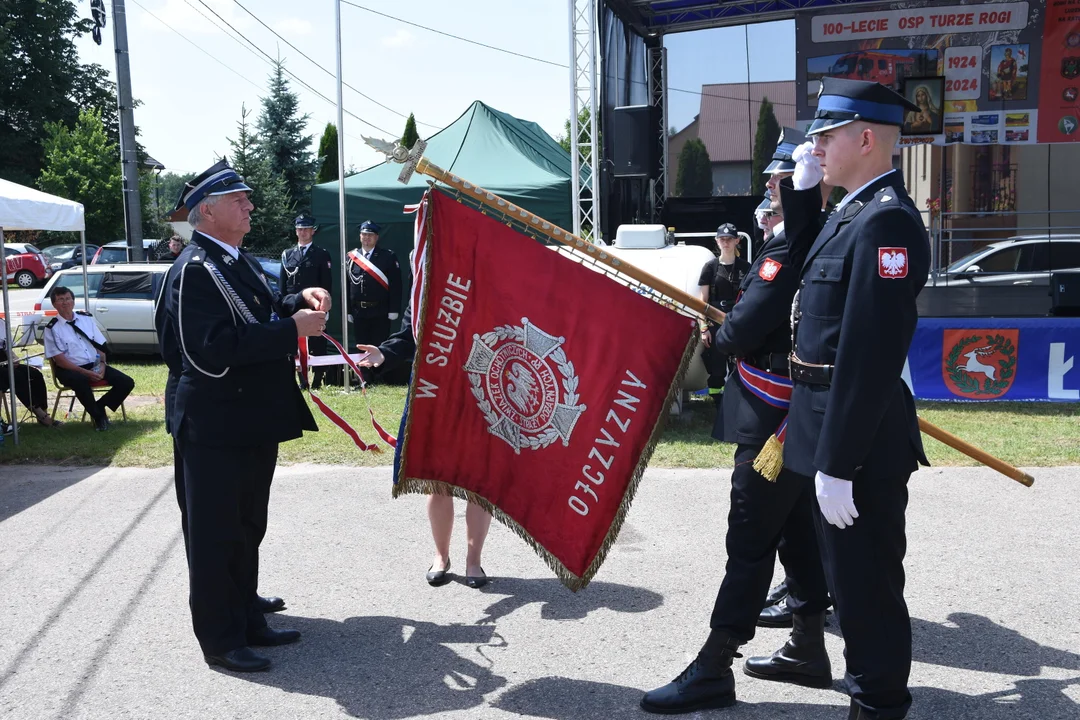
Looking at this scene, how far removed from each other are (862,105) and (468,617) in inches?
108

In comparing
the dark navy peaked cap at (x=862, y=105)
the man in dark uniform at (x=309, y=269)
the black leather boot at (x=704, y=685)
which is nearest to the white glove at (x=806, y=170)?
the dark navy peaked cap at (x=862, y=105)

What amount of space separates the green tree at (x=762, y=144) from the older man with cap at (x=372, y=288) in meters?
5.03

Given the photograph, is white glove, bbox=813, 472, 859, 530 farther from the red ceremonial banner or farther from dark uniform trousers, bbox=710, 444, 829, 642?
the red ceremonial banner

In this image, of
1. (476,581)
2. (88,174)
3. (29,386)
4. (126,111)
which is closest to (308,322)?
(476,581)

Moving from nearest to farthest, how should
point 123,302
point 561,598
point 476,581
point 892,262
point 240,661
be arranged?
point 892,262, point 240,661, point 561,598, point 476,581, point 123,302

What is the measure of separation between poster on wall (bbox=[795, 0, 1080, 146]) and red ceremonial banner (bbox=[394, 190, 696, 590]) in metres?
10.5

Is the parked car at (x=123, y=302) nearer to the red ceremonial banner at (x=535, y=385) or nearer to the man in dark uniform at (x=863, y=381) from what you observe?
the red ceremonial banner at (x=535, y=385)

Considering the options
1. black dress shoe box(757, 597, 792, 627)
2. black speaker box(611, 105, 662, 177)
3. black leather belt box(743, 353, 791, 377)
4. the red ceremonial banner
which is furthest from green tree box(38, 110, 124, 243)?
black leather belt box(743, 353, 791, 377)

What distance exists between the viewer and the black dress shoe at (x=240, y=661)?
3732 mm

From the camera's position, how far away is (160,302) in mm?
3877

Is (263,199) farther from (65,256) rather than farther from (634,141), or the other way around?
(634,141)

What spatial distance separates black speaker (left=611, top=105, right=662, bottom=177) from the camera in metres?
9.77

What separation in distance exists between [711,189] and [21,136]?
130 feet

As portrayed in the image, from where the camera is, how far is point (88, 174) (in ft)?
111
